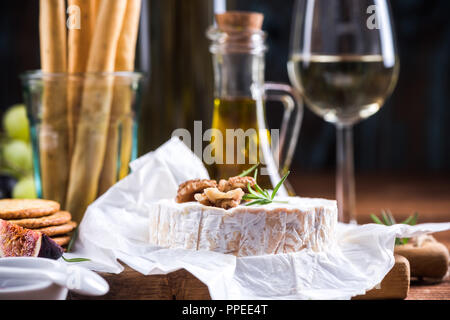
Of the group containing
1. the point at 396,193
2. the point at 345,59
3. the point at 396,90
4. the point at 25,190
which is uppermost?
the point at 345,59

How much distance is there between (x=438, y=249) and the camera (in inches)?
30.8

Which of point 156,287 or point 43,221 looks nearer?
point 156,287

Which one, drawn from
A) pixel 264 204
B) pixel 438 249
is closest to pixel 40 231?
pixel 264 204

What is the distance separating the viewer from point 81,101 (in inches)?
36.6

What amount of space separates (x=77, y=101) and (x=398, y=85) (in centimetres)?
150

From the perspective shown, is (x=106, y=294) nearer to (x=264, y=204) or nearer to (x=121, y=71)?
(x=264, y=204)

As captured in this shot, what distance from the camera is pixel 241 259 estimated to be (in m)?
0.68

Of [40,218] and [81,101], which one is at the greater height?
[81,101]

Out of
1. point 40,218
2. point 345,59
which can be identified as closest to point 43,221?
point 40,218

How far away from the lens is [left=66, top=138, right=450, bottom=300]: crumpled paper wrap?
65cm

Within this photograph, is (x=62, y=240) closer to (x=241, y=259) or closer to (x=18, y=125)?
(x=241, y=259)

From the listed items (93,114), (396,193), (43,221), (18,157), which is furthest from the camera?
(396,193)

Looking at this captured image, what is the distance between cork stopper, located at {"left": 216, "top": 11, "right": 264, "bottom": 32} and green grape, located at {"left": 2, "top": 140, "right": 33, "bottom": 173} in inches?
21.7

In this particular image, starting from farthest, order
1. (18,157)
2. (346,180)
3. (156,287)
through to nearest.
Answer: (18,157) < (346,180) < (156,287)
